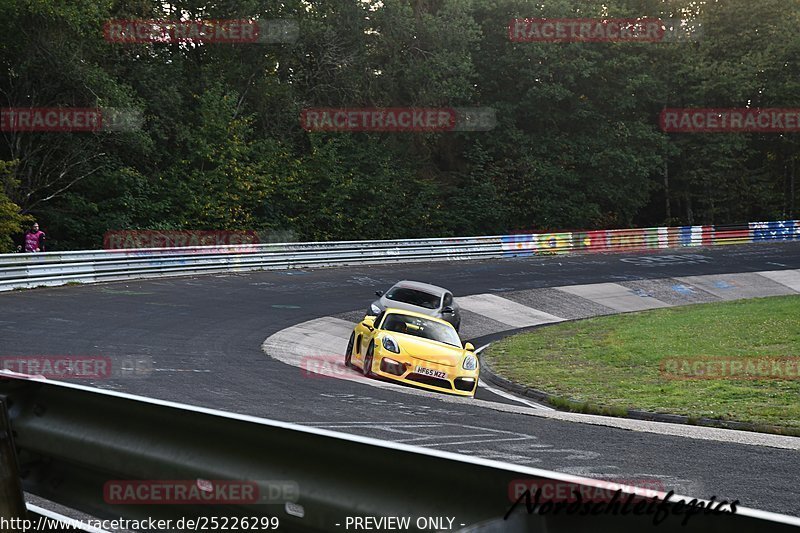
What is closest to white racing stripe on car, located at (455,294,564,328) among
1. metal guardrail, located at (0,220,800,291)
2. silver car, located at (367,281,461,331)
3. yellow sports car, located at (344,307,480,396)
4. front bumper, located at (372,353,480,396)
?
metal guardrail, located at (0,220,800,291)

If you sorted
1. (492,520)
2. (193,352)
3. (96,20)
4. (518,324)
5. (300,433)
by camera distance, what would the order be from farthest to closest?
(96,20), (518,324), (193,352), (300,433), (492,520)

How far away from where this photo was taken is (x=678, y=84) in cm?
6047

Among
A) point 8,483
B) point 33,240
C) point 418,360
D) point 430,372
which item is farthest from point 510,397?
point 33,240

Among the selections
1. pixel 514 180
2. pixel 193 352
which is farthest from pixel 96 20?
pixel 514 180

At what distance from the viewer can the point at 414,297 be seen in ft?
67.5

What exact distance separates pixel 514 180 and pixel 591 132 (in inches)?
301

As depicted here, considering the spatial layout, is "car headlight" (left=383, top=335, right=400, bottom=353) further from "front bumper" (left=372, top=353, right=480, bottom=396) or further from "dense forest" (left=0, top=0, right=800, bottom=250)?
"dense forest" (left=0, top=0, right=800, bottom=250)

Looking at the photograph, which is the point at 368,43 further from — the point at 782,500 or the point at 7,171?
the point at 782,500

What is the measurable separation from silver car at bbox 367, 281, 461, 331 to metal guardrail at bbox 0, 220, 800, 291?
9.80 meters

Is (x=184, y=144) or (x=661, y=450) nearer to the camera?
(x=661, y=450)

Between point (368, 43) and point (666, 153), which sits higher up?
point (368, 43)

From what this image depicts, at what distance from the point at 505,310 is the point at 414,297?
9.69 m

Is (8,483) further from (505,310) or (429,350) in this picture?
(505,310)

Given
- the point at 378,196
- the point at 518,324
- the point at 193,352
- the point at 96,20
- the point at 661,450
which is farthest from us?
the point at 378,196
